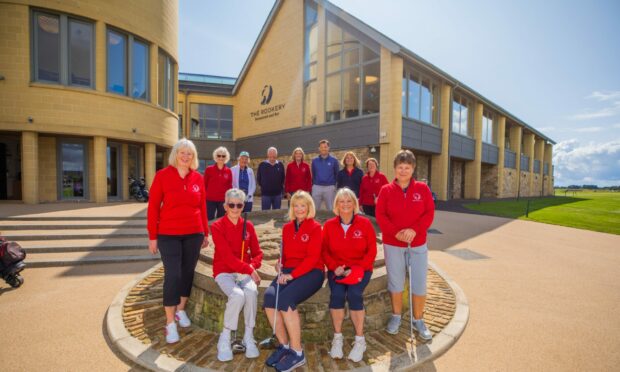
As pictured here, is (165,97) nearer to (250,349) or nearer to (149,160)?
(149,160)

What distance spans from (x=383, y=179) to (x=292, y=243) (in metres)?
3.70

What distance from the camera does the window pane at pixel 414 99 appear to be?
14.4 metres

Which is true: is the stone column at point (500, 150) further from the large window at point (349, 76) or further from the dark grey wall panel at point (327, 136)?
the dark grey wall panel at point (327, 136)

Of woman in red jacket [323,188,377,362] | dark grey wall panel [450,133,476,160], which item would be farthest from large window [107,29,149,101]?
dark grey wall panel [450,133,476,160]

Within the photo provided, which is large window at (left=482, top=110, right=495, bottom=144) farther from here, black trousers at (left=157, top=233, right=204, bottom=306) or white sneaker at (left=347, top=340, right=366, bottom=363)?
black trousers at (left=157, top=233, right=204, bottom=306)

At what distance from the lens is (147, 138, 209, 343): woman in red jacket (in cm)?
301

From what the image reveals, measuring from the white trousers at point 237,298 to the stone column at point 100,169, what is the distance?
37.7 ft

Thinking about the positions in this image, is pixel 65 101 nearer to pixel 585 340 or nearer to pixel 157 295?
pixel 157 295

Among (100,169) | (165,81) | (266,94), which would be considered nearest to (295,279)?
(100,169)

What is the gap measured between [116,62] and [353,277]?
13.7 metres

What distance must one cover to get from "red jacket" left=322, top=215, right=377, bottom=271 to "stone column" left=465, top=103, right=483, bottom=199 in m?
20.0

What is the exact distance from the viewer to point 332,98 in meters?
15.6

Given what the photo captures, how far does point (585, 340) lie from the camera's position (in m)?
3.20

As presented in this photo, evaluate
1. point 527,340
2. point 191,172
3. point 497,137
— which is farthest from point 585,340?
point 497,137
